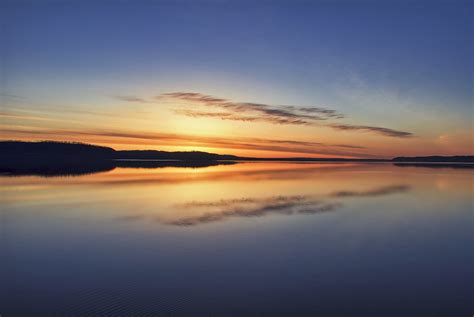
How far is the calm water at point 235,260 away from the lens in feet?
18.8

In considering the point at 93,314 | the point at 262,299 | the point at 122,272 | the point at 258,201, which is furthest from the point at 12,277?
the point at 258,201

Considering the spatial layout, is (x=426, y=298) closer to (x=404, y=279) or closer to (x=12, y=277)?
(x=404, y=279)

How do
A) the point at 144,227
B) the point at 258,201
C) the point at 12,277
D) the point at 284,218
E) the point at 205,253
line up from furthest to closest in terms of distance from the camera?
the point at 258,201 < the point at 284,218 < the point at 144,227 < the point at 205,253 < the point at 12,277

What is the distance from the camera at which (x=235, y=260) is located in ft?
26.2

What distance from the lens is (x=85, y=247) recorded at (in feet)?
29.3

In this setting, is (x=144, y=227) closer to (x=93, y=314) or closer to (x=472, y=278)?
(x=93, y=314)

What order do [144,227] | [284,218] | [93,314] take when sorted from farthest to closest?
[284,218]
[144,227]
[93,314]

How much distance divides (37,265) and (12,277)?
741 mm

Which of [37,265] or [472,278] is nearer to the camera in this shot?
[472,278]

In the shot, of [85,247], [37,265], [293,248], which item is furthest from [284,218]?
[37,265]

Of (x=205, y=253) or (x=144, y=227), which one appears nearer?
(x=205, y=253)

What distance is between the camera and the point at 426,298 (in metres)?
5.98

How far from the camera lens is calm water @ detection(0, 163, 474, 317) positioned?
225 inches

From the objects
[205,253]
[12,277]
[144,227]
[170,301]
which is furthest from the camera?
[144,227]
